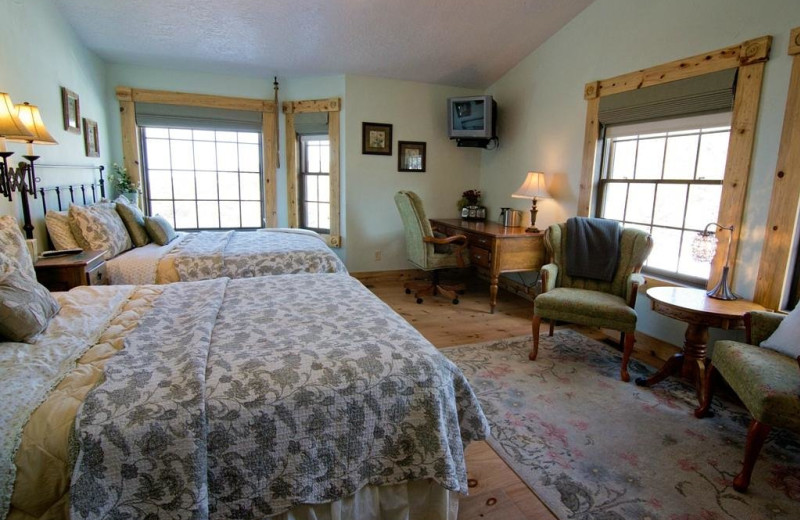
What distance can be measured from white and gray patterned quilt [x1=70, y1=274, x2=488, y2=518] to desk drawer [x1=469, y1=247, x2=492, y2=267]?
2564 mm

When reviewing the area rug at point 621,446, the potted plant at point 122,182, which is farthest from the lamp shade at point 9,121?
the area rug at point 621,446

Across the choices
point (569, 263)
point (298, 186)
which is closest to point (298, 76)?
point (298, 186)

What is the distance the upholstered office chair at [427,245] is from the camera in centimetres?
420

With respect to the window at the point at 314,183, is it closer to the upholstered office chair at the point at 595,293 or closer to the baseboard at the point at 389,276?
the baseboard at the point at 389,276

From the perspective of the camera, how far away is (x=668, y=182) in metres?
3.14

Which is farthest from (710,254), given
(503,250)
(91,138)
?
(91,138)

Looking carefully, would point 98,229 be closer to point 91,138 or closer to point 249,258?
point 249,258

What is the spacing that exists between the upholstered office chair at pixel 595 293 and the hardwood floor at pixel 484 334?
383 mm

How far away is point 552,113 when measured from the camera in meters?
4.08

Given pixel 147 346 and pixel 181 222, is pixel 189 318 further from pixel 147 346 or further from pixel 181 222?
pixel 181 222

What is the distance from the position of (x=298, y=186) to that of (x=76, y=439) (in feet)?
14.1

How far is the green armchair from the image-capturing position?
67.2 inches

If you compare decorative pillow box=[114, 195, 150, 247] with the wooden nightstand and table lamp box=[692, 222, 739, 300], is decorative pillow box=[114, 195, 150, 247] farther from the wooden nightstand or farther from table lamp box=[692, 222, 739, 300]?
table lamp box=[692, 222, 739, 300]

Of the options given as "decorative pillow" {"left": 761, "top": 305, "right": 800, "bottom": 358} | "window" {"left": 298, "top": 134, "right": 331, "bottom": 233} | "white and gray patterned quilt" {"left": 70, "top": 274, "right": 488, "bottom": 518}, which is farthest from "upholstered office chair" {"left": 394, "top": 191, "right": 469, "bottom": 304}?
"white and gray patterned quilt" {"left": 70, "top": 274, "right": 488, "bottom": 518}
